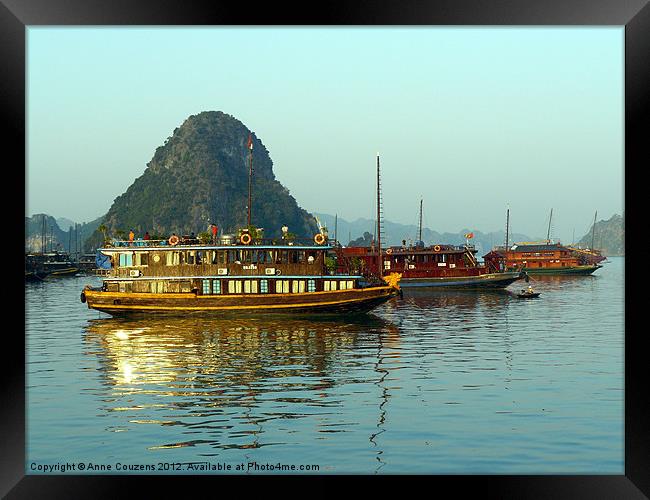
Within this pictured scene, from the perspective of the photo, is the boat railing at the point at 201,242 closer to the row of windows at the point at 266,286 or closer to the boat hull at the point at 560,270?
the row of windows at the point at 266,286

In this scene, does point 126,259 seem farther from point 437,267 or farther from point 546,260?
point 546,260

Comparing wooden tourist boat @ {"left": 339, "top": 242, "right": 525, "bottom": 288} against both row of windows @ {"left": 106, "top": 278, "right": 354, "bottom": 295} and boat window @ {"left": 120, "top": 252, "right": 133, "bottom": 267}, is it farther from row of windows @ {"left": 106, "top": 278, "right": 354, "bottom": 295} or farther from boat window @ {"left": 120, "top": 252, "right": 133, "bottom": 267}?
boat window @ {"left": 120, "top": 252, "right": 133, "bottom": 267}

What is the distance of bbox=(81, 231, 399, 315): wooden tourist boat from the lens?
156ft

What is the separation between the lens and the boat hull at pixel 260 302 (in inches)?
1863

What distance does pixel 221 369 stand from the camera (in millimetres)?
29172

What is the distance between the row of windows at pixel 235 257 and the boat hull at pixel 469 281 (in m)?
33.6

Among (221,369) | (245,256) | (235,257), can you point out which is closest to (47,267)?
(235,257)

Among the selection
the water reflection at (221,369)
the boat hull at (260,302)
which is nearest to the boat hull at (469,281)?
the water reflection at (221,369)

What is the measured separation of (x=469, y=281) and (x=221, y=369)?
5332 centimetres

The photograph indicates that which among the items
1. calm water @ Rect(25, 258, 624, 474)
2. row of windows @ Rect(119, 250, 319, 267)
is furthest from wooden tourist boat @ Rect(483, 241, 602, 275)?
row of windows @ Rect(119, 250, 319, 267)

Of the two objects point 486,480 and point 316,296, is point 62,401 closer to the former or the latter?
point 486,480
